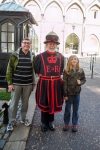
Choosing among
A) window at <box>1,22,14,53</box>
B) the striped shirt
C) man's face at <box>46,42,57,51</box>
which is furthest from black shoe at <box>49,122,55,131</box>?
window at <box>1,22,14,53</box>

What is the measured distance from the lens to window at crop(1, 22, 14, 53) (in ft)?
20.3

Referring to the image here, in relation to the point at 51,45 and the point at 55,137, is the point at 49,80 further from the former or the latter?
the point at 55,137

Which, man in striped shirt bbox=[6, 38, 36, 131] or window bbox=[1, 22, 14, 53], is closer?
man in striped shirt bbox=[6, 38, 36, 131]

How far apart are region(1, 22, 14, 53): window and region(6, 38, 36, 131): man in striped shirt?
2793mm

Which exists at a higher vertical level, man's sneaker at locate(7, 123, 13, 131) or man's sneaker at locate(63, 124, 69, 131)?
man's sneaker at locate(7, 123, 13, 131)

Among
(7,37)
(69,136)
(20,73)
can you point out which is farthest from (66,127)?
(7,37)

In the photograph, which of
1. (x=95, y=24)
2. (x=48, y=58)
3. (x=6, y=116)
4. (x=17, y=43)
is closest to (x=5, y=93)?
(x=17, y=43)

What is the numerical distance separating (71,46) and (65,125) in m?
27.6

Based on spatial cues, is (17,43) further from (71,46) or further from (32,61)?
(71,46)

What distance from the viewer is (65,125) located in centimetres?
389

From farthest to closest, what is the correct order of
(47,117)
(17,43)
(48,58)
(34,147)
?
(17,43) → (47,117) → (48,58) → (34,147)

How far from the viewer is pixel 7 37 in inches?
246

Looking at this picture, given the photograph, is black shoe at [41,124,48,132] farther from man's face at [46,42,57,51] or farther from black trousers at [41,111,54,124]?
man's face at [46,42,57,51]

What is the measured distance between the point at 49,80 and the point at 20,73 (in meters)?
0.60
